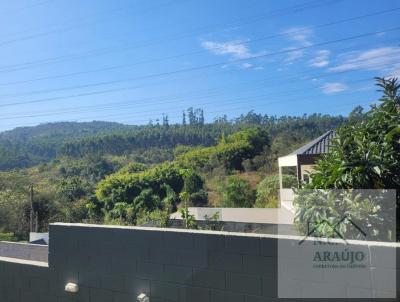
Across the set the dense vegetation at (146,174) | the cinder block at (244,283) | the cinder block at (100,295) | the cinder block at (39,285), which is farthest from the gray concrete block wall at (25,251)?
the cinder block at (244,283)

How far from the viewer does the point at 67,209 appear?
30391mm

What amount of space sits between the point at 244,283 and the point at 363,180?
1.44 metres

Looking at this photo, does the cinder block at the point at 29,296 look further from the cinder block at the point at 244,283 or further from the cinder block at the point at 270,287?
the cinder block at the point at 270,287

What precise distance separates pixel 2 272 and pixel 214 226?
7.08m

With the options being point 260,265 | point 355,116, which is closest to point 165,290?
point 260,265

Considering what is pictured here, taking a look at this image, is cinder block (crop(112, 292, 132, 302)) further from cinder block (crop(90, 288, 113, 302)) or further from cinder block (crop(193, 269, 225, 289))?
cinder block (crop(193, 269, 225, 289))

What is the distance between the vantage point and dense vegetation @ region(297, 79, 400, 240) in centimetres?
345

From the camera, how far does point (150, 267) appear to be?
12.3 feet

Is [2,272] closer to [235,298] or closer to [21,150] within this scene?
[235,298]

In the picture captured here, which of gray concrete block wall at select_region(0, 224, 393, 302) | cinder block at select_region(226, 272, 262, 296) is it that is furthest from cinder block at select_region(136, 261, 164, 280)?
cinder block at select_region(226, 272, 262, 296)

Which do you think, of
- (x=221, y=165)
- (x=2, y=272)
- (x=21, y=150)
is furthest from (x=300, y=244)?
(x=21, y=150)

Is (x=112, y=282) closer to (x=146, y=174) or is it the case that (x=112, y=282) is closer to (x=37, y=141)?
(x=146, y=174)

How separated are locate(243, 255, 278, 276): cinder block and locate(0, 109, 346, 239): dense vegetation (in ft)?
11.0

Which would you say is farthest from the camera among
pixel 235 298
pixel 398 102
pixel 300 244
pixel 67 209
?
pixel 67 209
